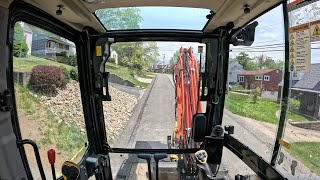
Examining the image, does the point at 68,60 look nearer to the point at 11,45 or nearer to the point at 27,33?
the point at 27,33

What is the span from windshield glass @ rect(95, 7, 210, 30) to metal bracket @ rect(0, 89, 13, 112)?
1077mm

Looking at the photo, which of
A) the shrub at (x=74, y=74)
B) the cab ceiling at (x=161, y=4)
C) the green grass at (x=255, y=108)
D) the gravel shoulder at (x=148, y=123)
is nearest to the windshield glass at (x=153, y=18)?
the cab ceiling at (x=161, y=4)

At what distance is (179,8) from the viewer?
2.49 meters

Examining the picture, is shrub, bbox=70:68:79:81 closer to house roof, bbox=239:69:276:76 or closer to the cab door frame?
the cab door frame

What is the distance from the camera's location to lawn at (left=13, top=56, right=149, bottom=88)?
1.96 metres

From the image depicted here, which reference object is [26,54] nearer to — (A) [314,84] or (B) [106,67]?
(B) [106,67]

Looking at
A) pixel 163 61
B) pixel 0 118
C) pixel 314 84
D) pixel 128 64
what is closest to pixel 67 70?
pixel 128 64

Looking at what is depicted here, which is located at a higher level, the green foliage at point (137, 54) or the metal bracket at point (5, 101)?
the green foliage at point (137, 54)

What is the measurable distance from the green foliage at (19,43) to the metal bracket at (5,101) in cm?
29

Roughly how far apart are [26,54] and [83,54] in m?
0.97

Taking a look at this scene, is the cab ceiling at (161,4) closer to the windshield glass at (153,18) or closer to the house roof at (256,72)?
the windshield glass at (153,18)

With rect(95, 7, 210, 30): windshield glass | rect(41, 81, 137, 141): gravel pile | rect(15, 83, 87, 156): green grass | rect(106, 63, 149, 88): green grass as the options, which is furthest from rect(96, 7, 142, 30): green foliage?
rect(15, 83, 87, 156): green grass

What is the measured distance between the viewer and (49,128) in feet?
8.47

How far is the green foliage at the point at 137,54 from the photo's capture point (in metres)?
3.15
